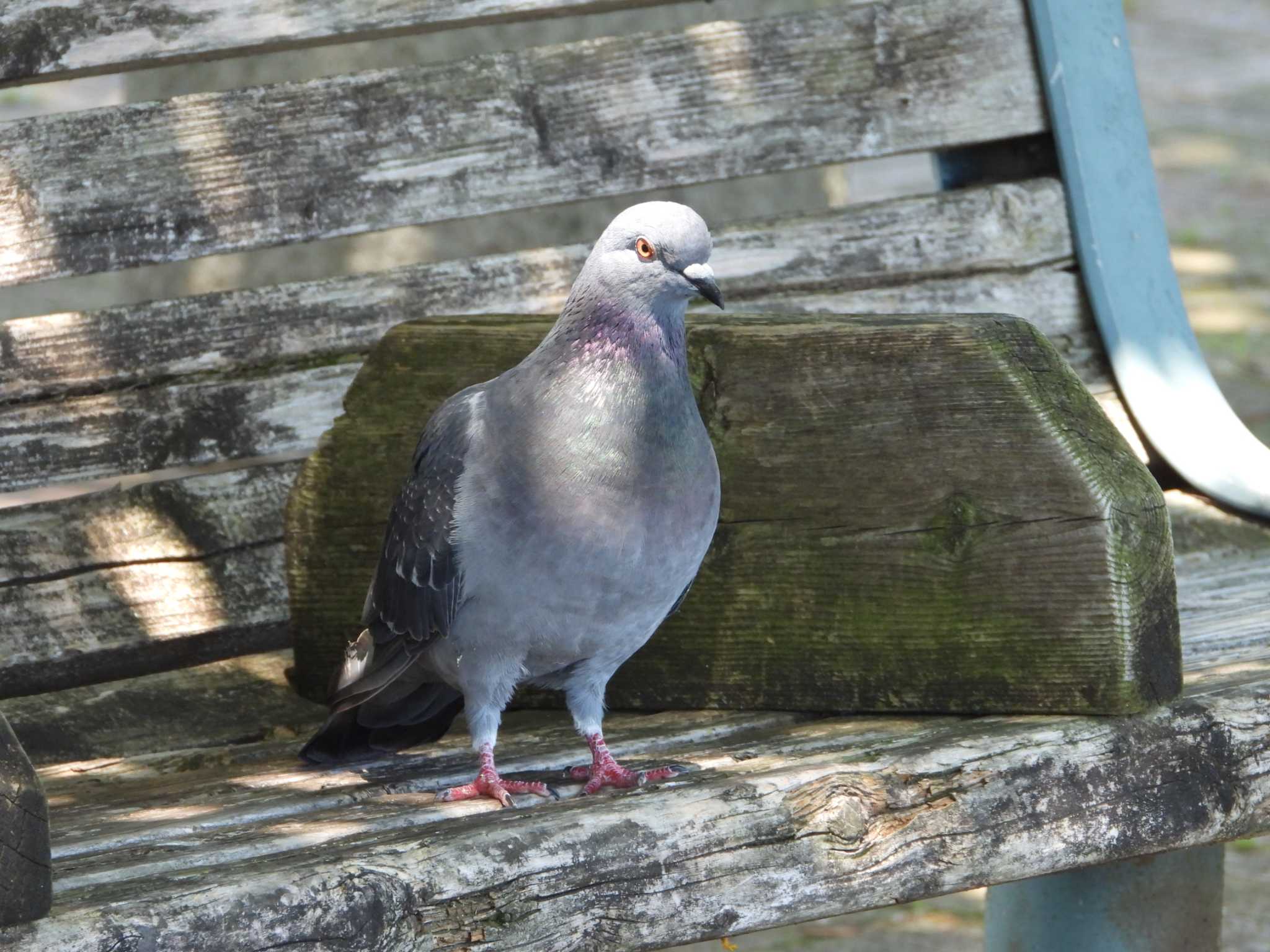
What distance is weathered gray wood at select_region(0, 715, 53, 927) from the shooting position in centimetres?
157

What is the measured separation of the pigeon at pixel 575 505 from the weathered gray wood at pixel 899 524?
0.21 metres

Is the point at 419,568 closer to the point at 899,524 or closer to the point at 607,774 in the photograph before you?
the point at 607,774

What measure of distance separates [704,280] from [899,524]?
0.51 m

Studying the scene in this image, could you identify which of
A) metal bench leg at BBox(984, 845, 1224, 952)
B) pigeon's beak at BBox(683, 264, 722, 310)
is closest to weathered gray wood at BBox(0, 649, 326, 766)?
pigeon's beak at BBox(683, 264, 722, 310)

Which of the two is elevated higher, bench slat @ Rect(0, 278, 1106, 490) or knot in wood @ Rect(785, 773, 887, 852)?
bench slat @ Rect(0, 278, 1106, 490)

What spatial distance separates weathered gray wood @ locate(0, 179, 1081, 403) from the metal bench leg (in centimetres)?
110

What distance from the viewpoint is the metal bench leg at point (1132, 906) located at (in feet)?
8.87

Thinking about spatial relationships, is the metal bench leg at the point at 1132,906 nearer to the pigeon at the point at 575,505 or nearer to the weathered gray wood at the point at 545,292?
the pigeon at the point at 575,505

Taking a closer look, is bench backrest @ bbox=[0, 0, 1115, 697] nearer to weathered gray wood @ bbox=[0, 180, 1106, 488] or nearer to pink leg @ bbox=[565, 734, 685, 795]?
weathered gray wood @ bbox=[0, 180, 1106, 488]

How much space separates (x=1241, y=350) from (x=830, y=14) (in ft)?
14.1

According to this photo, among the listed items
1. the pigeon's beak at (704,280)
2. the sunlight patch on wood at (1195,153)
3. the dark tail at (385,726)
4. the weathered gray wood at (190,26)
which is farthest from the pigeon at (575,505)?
the sunlight patch on wood at (1195,153)

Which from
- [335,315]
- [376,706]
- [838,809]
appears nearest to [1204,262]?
[335,315]

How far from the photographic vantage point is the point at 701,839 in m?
1.91

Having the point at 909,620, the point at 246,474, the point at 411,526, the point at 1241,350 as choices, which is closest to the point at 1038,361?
the point at 909,620
